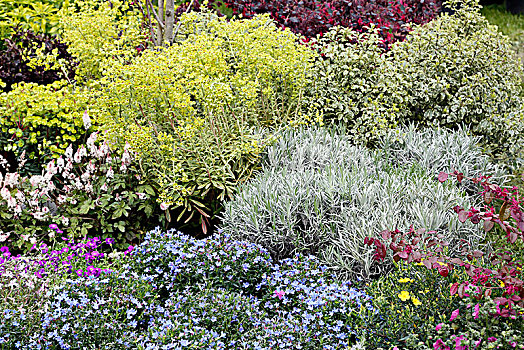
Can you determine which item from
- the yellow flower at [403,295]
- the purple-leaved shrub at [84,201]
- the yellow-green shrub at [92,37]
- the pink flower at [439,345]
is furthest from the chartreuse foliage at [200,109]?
the pink flower at [439,345]

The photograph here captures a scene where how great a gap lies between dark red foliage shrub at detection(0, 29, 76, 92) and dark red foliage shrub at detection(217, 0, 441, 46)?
2.20 meters

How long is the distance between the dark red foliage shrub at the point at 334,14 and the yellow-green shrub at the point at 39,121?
102 inches

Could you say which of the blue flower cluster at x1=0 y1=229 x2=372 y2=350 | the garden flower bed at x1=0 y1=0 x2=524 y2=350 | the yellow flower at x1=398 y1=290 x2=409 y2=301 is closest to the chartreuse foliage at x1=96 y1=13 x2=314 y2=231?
the garden flower bed at x1=0 y1=0 x2=524 y2=350

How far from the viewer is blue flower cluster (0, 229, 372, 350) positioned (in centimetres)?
270

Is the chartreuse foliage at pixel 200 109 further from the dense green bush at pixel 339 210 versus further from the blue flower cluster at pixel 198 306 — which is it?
the blue flower cluster at pixel 198 306

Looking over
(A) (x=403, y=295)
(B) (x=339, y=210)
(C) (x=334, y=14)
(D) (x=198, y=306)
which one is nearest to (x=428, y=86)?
(B) (x=339, y=210)

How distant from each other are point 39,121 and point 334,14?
12.3 ft

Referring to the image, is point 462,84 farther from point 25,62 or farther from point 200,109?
point 25,62

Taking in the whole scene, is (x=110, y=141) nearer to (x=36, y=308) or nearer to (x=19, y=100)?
(x=19, y=100)

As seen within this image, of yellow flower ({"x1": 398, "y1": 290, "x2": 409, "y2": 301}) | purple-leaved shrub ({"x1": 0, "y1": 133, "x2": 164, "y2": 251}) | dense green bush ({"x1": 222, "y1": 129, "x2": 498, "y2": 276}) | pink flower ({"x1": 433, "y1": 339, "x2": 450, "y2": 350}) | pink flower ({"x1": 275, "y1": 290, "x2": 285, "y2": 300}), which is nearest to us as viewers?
pink flower ({"x1": 433, "y1": 339, "x2": 450, "y2": 350})

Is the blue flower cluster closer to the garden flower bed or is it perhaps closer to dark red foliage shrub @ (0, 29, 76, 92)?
the garden flower bed

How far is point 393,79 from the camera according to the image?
16.0 ft

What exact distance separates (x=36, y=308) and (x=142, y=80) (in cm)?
185

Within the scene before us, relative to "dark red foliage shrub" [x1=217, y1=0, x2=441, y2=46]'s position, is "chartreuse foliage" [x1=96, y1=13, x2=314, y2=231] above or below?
below
